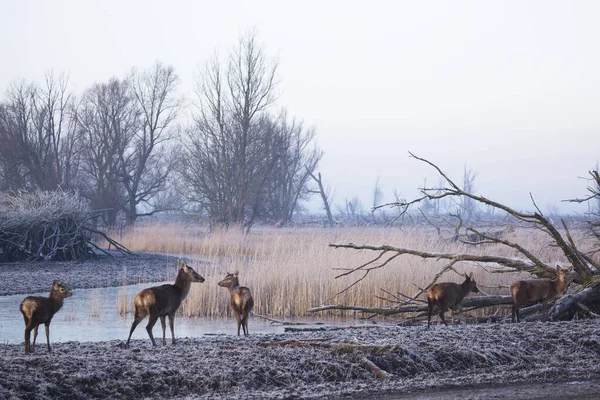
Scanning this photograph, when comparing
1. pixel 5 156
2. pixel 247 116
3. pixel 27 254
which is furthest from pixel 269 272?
pixel 5 156

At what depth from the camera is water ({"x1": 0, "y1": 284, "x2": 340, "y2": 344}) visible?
1288 cm

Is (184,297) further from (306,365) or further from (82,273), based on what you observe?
(82,273)

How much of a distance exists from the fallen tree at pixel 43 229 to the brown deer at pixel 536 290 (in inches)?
728

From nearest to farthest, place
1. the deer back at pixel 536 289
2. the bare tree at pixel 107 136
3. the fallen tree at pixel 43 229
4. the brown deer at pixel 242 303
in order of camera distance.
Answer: the brown deer at pixel 242 303, the deer back at pixel 536 289, the fallen tree at pixel 43 229, the bare tree at pixel 107 136

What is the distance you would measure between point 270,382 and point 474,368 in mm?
2479

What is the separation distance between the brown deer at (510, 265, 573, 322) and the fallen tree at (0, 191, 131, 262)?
18.5 meters

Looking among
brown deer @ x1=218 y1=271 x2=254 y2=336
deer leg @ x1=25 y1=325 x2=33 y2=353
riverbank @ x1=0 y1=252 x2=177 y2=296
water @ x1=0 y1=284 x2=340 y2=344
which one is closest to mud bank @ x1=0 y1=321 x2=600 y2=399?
deer leg @ x1=25 y1=325 x2=33 y2=353

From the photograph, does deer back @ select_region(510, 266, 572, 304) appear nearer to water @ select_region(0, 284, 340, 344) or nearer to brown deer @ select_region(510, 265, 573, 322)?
brown deer @ select_region(510, 265, 573, 322)

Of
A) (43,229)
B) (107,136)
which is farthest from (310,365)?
(107,136)

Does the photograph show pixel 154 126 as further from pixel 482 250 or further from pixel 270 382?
pixel 270 382

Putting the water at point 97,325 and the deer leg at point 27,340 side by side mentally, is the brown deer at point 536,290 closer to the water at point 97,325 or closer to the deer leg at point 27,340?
the water at point 97,325

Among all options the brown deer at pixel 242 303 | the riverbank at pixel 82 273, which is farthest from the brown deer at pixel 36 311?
the riverbank at pixel 82 273

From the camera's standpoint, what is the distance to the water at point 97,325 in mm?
12875

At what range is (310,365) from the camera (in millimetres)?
8570
